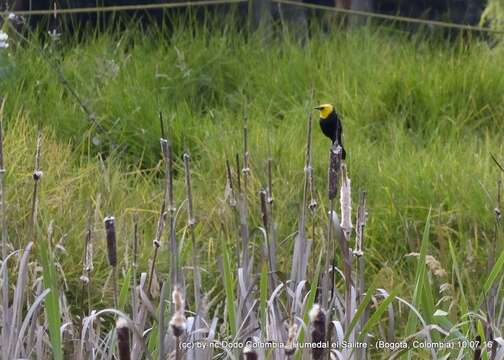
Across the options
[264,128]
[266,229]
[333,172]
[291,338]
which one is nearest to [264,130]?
[264,128]

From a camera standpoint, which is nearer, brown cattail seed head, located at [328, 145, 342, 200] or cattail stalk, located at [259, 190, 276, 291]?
brown cattail seed head, located at [328, 145, 342, 200]

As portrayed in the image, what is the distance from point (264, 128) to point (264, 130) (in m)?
0.06

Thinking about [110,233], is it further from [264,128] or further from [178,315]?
[264,128]

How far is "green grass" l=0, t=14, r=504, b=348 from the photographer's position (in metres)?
3.33

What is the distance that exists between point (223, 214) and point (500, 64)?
2.26 m

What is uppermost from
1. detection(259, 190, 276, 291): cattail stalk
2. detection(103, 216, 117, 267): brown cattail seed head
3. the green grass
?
detection(103, 216, 117, 267): brown cattail seed head

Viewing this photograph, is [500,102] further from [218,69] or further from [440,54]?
[218,69]

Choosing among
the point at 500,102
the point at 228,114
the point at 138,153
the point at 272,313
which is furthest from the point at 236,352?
the point at 500,102

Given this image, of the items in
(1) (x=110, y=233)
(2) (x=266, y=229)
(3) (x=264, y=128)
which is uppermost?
(1) (x=110, y=233)

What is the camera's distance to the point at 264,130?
418cm

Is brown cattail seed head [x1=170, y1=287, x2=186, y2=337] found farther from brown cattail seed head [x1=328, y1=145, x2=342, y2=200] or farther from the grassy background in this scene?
the grassy background

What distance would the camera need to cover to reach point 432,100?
459 centimetres

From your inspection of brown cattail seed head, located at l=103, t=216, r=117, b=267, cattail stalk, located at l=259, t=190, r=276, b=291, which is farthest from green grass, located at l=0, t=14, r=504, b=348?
brown cattail seed head, located at l=103, t=216, r=117, b=267

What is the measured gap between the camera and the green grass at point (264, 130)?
3332mm
